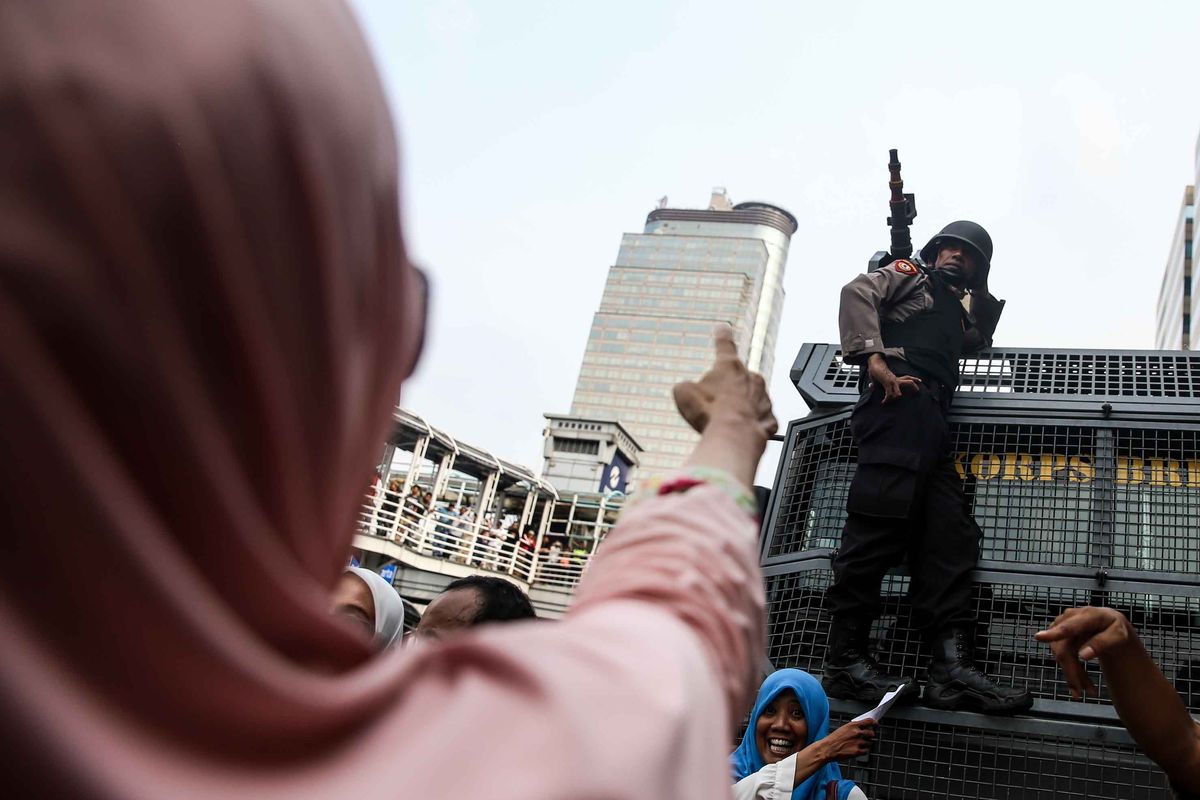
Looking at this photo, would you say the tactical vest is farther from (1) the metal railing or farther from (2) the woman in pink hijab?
(1) the metal railing

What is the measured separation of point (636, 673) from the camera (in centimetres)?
68

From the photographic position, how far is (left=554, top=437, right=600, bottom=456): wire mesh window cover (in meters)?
42.1

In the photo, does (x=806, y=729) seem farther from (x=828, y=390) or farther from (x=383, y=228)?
(x=383, y=228)

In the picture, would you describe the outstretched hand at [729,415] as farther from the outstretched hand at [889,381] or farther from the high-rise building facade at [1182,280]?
the high-rise building facade at [1182,280]

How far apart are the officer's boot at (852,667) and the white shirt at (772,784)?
269 mm

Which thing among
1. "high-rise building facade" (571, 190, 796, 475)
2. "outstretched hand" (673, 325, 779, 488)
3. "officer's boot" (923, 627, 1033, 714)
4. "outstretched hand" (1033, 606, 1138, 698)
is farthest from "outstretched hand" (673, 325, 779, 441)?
"high-rise building facade" (571, 190, 796, 475)

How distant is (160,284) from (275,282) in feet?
0.25

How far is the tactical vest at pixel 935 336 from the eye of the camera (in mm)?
3568

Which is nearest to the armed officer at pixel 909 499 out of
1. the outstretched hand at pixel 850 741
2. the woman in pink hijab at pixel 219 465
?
the outstretched hand at pixel 850 741

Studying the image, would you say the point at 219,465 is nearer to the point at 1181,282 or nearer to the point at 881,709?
the point at 881,709

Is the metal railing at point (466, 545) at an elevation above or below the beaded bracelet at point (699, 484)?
above

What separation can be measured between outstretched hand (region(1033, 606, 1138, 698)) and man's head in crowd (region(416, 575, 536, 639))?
1440mm

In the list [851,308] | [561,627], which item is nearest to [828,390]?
[851,308]

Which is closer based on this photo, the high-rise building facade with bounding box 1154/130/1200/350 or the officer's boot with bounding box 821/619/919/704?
the officer's boot with bounding box 821/619/919/704
